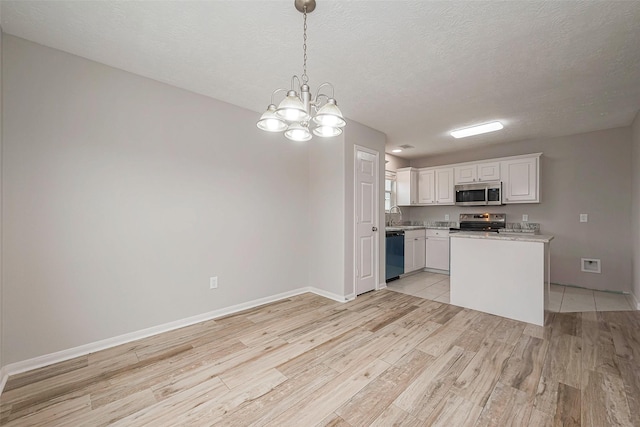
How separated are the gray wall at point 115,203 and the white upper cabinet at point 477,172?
3.94 meters

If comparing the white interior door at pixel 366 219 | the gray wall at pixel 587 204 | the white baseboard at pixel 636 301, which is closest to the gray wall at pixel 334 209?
the white interior door at pixel 366 219

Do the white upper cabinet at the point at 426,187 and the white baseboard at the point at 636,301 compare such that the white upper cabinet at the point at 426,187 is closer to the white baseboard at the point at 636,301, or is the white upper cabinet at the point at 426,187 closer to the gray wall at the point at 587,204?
the gray wall at the point at 587,204

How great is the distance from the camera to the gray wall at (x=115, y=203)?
2.01 m

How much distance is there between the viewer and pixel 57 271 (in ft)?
6.97

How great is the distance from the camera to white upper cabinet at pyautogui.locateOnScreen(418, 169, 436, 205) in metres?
5.61

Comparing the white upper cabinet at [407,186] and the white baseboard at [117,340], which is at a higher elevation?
the white upper cabinet at [407,186]

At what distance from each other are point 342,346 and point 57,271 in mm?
2468

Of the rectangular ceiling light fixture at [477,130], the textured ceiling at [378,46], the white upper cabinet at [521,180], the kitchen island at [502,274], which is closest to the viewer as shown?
the textured ceiling at [378,46]

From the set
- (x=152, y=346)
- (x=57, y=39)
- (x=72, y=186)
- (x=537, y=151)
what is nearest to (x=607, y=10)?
(x=537, y=151)

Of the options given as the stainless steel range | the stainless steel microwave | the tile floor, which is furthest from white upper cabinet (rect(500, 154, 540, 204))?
the tile floor

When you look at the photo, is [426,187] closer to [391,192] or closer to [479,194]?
[391,192]

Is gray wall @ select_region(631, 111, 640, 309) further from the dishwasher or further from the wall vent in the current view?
the dishwasher

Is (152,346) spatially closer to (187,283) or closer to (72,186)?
(187,283)

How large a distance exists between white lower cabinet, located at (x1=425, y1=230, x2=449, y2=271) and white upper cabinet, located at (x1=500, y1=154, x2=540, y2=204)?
124 centimetres
